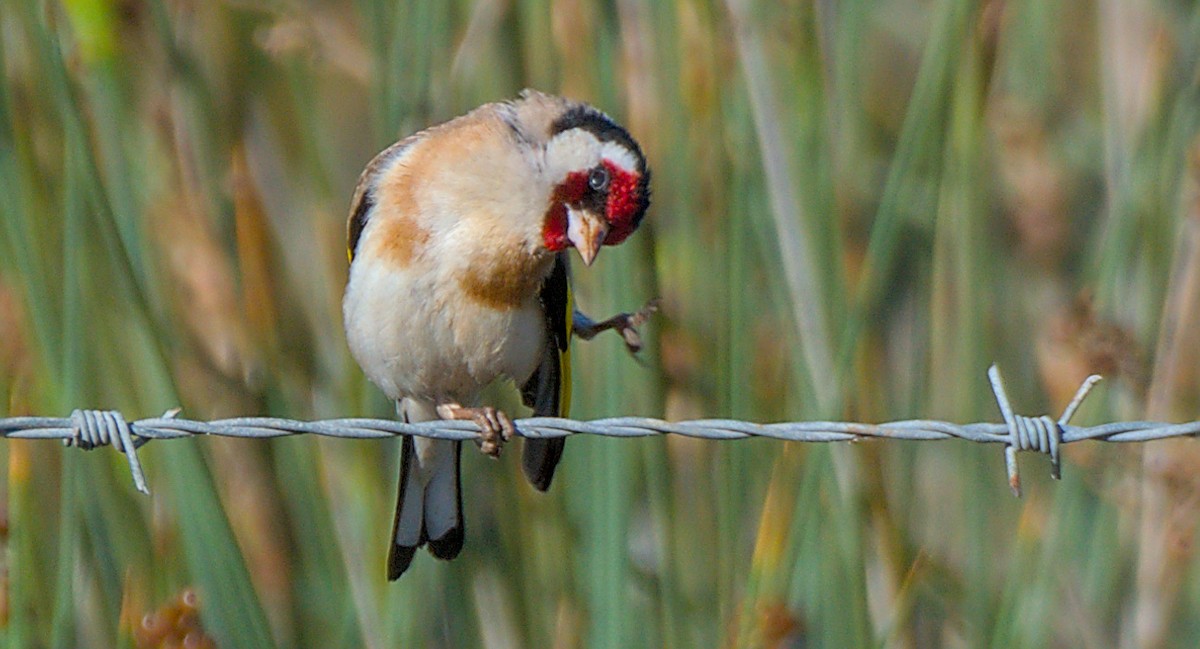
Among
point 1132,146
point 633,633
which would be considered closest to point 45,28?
point 633,633

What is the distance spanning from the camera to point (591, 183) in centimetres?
256

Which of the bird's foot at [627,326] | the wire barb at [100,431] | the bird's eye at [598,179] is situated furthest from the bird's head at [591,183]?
the wire barb at [100,431]

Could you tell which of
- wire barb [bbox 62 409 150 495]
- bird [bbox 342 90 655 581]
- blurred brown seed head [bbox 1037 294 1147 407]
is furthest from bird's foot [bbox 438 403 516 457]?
blurred brown seed head [bbox 1037 294 1147 407]

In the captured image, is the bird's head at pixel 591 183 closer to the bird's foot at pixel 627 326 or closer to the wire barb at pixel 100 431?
the bird's foot at pixel 627 326

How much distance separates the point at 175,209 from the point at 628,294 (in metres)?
0.90

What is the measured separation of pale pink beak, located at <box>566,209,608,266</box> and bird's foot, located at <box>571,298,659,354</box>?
11cm

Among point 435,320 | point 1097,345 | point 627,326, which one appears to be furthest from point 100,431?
point 1097,345

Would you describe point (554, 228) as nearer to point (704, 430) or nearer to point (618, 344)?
point (618, 344)

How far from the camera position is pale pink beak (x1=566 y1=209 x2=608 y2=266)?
8.04 feet

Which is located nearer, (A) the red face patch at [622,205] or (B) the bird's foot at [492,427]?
(A) the red face patch at [622,205]

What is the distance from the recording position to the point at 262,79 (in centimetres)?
306

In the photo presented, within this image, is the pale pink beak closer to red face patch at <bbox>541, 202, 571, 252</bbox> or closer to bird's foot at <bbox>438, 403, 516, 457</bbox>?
red face patch at <bbox>541, 202, 571, 252</bbox>

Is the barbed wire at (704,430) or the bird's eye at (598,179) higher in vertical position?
the bird's eye at (598,179)

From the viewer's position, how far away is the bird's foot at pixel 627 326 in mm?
2518
